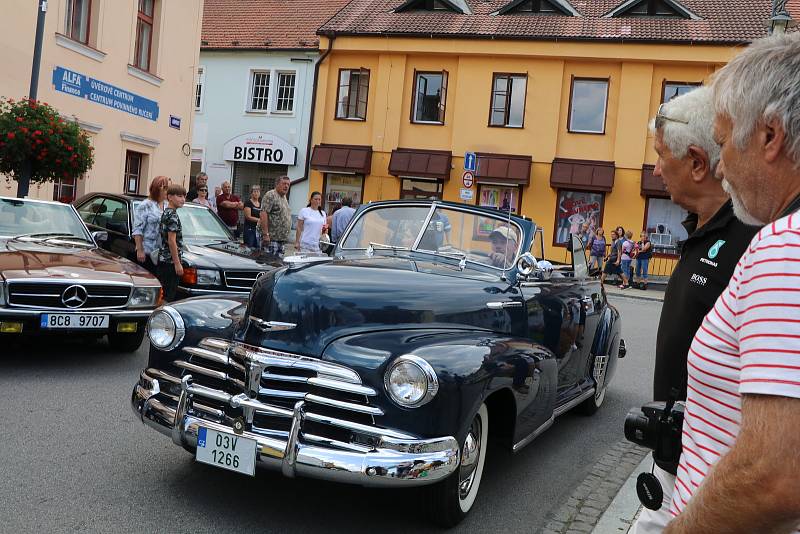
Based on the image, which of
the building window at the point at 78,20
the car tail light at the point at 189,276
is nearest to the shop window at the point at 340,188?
the building window at the point at 78,20

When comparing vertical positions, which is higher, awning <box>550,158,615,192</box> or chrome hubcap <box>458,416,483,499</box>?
awning <box>550,158,615,192</box>

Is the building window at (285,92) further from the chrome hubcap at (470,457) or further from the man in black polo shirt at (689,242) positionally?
the man in black polo shirt at (689,242)

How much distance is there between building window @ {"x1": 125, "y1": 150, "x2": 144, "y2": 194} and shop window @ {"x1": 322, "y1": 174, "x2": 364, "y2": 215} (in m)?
9.02

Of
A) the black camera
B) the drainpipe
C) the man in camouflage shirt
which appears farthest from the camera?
the drainpipe

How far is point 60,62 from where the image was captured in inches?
581

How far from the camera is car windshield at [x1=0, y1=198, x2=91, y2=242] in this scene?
750 cm

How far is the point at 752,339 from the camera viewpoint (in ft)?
3.69

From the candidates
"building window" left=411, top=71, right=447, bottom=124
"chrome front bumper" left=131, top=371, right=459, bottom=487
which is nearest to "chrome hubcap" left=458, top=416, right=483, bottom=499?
"chrome front bumper" left=131, top=371, right=459, bottom=487

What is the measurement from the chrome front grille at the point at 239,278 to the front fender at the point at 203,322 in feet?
14.5

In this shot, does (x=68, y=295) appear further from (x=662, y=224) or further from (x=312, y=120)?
(x=312, y=120)

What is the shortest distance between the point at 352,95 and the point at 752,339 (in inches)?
1029

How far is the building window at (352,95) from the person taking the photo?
2623 centimetres

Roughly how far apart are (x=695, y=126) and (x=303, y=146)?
25.1 m

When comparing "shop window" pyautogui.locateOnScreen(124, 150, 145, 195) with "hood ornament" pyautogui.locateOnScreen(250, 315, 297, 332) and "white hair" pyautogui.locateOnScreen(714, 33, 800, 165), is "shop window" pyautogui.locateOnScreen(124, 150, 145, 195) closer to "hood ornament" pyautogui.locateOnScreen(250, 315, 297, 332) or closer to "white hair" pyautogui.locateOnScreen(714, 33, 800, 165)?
"hood ornament" pyautogui.locateOnScreen(250, 315, 297, 332)
